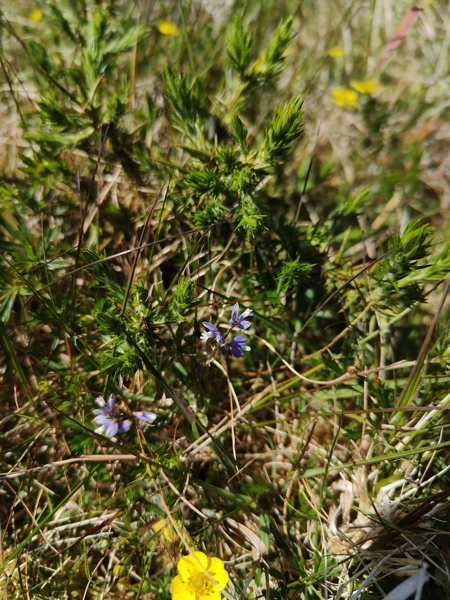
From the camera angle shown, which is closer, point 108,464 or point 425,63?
point 108,464

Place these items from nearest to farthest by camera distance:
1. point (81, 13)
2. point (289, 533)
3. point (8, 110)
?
point (289, 533), point (81, 13), point (8, 110)

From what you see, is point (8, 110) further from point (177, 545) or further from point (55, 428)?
point (177, 545)

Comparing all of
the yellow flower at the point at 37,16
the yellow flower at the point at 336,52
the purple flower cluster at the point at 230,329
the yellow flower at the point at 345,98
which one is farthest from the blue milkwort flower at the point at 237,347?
the yellow flower at the point at 37,16

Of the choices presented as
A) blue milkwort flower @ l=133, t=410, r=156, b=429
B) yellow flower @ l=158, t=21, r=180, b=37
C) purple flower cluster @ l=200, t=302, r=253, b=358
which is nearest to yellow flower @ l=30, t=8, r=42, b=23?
yellow flower @ l=158, t=21, r=180, b=37

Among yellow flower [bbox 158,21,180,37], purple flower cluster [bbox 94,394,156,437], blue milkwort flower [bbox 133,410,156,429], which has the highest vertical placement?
yellow flower [bbox 158,21,180,37]

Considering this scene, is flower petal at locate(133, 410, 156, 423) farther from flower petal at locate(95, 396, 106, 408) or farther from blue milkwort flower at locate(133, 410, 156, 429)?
flower petal at locate(95, 396, 106, 408)

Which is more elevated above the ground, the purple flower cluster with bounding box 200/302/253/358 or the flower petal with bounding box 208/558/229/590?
the purple flower cluster with bounding box 200/302/253/358

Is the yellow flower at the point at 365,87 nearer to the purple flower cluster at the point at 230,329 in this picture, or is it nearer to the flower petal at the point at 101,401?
the purple flower cluster at the point at 230,329

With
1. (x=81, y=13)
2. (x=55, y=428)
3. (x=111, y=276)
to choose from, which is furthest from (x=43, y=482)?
(x=81, y=13)
